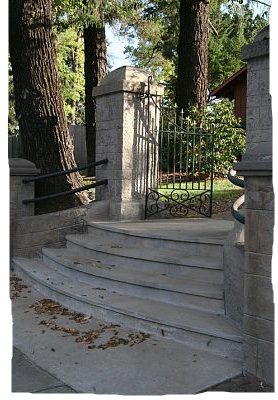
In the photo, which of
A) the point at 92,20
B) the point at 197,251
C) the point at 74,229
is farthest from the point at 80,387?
the point at 92,20

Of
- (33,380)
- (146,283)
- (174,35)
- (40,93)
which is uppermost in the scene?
(174,35)

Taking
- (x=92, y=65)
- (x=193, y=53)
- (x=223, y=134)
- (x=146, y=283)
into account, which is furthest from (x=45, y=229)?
(x=193, y=53)

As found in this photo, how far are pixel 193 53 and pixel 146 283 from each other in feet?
33.6

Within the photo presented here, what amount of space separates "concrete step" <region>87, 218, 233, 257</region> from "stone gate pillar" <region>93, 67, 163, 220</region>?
1.49 ft

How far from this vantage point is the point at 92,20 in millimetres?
12758

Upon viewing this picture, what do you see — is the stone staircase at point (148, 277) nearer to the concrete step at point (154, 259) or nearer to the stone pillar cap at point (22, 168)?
the concrete step at point (154, 259)

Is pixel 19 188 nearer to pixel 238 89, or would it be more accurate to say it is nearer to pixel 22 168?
pixel 22 168

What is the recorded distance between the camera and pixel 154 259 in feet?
18.0

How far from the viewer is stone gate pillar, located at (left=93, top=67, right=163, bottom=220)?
741 centimetres

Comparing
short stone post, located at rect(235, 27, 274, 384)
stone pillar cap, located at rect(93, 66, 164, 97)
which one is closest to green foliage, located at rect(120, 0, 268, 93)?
stone pillar cap, located at rect(93, 66, 164, 97)

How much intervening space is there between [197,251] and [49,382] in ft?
7.97

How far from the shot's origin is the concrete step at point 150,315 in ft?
13.1

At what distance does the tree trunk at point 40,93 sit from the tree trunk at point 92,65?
5379 mm

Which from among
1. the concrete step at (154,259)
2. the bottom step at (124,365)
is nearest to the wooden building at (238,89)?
the concrete step at (154,259)
